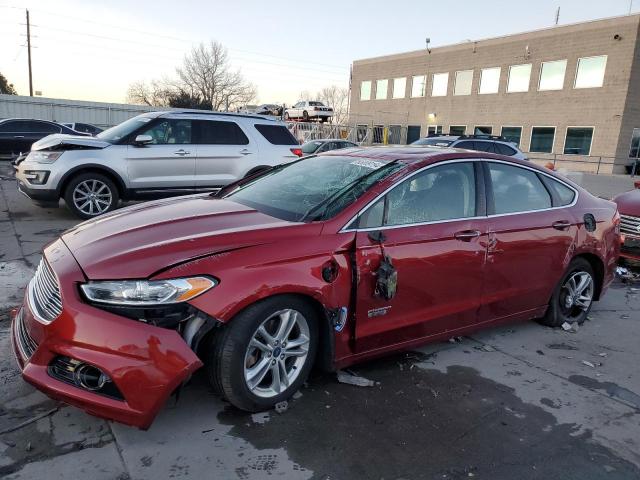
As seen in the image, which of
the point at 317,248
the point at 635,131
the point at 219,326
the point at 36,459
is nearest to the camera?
the point at 36,459

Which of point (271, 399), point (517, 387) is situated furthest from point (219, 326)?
point (517, 387)

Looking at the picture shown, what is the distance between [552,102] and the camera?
29.7 metres

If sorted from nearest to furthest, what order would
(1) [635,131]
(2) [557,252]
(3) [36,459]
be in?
(3) [36,459]
(2) [557,252]
(1) [635,131]

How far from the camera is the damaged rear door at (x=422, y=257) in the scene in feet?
10.4

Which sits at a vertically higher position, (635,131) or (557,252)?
(635,131)

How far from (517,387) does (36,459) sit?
2984 mm

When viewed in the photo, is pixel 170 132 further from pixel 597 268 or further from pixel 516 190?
pixel 597 268

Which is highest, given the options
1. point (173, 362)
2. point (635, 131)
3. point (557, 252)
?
point (635, 131)

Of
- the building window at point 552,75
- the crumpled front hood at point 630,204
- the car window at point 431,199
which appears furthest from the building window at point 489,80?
the car window at point 431,199

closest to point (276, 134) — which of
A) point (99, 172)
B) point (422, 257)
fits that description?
point (99, 172)

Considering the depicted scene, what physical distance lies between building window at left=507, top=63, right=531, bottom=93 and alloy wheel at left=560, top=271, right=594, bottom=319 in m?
29.9

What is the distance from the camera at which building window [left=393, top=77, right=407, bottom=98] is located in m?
38.9

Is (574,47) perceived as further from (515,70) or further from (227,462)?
(227,462)

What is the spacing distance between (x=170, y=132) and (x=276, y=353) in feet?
21.1
